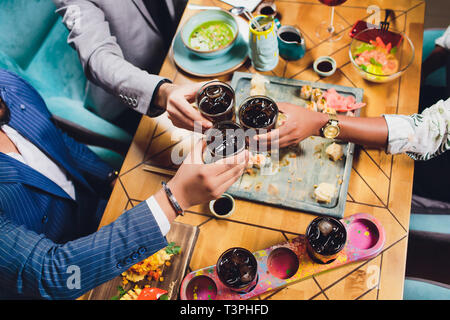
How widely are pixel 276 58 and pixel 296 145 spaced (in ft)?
1.80

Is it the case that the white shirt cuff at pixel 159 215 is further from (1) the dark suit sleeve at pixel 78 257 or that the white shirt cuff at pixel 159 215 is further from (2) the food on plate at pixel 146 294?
(2) the food on plate at pixel 146 294

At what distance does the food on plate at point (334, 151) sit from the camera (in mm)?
1557

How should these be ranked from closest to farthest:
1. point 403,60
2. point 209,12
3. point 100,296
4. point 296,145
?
1. point 100,296
2. point 296,145
3. point 403,60
4. point 209,12

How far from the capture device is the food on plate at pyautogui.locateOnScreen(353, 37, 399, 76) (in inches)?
69.1

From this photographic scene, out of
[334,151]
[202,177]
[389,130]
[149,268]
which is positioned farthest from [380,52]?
[149,268]

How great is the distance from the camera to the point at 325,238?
134 cm

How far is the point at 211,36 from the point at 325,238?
1.37 metres

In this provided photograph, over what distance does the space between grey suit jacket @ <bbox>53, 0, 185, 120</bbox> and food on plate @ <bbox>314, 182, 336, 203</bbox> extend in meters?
0.98

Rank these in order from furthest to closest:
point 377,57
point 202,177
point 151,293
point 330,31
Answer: point 330,31
point 377,57
point 151,293
point 202,177

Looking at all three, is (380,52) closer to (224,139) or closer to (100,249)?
(224,139)

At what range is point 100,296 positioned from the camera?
1484mm

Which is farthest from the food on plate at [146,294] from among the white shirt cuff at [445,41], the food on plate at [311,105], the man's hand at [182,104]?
the white shirt cuff at [445,41]
